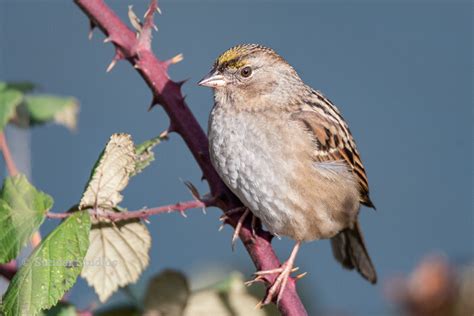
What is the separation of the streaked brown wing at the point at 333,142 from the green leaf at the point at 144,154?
0.58 metres

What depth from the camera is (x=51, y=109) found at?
5.49ft

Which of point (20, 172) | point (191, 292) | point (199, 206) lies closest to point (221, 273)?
point (191, 292)

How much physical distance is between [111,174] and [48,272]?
0.22m

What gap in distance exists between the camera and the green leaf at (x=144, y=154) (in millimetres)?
1375

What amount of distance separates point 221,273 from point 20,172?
539mm

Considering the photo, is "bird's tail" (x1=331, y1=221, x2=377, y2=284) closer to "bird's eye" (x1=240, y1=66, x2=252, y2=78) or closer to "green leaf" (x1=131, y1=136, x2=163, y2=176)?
"bird's eye" (x1=240, y1=66, x2=252, y2=78)

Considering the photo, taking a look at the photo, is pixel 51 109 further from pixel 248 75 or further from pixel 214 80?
pixel 248 75

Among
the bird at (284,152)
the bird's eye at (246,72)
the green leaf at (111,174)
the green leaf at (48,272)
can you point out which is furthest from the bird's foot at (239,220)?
the bird's eye at (246,72)

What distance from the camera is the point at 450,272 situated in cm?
76

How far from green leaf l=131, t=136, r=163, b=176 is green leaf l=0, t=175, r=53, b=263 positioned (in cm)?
20

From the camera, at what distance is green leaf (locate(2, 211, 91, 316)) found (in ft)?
3.64

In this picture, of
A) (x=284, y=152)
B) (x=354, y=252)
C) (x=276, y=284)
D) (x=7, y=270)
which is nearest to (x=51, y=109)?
(x=7, y=270)

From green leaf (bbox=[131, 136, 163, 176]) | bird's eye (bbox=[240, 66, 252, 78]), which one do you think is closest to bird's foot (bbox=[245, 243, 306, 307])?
green leaf (bbox=[131, 136, 163, 176])

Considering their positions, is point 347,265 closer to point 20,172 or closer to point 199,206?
point 199,206
